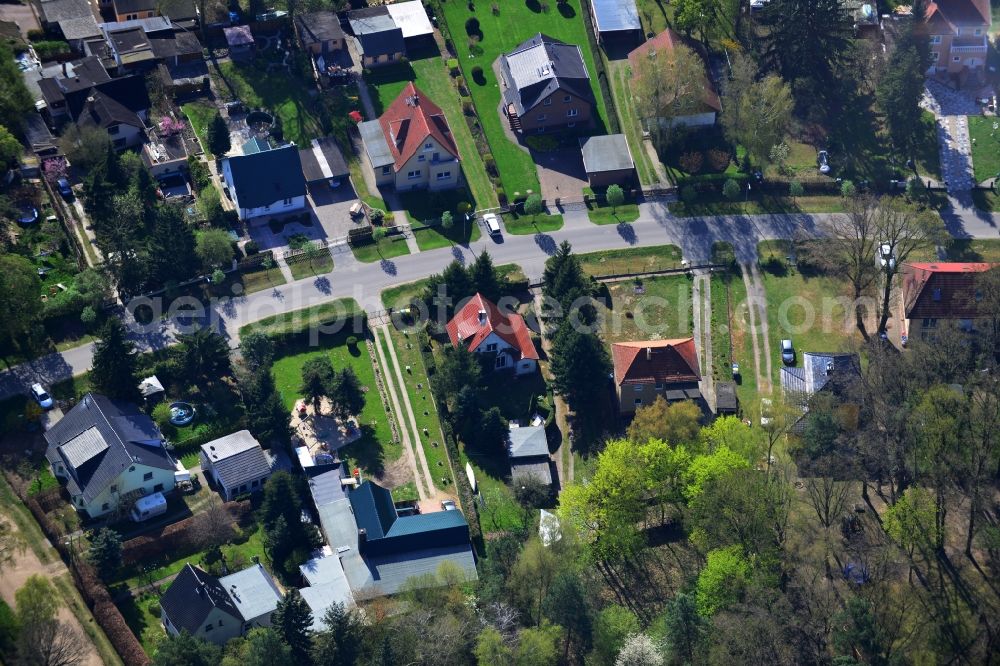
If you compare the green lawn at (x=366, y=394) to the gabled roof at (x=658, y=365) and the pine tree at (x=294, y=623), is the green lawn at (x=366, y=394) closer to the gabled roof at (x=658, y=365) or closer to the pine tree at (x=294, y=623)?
the pine tree at (x=294, y=623)

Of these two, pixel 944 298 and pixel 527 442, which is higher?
pixel 944 298

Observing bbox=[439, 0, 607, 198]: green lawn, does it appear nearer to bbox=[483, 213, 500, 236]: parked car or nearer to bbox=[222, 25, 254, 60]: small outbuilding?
bbox=[483, 213, 500, 236]: parked car

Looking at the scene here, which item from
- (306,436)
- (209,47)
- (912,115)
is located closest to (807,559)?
(306,436)

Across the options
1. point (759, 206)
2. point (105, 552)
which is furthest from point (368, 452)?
point (759, 206)

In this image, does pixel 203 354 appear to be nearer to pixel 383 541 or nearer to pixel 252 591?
pixel 252 591

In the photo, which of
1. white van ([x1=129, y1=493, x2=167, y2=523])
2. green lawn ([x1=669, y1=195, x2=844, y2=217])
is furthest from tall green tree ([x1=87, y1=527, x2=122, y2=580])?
green lawn ([x1=669, y1=195, x2=844, y2=217])

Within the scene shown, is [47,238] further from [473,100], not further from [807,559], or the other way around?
[807,559]

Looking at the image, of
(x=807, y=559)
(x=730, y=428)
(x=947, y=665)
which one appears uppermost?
(x=730, y=428)
